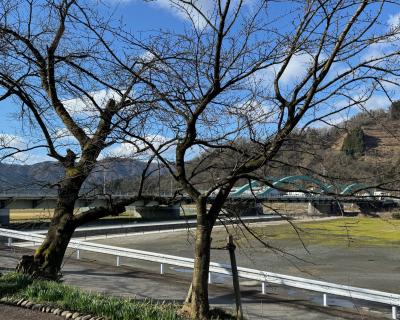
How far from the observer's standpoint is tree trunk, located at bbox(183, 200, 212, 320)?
7.44 m

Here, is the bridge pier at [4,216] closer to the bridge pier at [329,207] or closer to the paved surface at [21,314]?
the bridge pier at [329,207]

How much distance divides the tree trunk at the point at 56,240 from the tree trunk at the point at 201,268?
145 inches

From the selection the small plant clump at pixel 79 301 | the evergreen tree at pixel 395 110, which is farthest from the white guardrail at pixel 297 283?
the evergreen tree at pixel 395 110

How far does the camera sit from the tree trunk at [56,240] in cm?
1040

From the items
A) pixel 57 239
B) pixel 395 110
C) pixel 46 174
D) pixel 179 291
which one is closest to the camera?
pixel 395 110

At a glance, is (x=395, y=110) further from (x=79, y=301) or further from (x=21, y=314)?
(x=21, y=314)

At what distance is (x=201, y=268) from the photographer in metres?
7.48

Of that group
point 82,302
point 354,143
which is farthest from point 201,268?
point 354,143

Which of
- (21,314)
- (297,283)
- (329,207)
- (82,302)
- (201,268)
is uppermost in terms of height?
(329,207)

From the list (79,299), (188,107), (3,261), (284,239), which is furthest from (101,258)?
(284,239)

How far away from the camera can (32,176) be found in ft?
33.5

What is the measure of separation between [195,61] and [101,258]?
1860 cm

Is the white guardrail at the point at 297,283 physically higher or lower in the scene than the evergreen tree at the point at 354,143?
lower

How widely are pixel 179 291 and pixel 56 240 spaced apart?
463 cm
